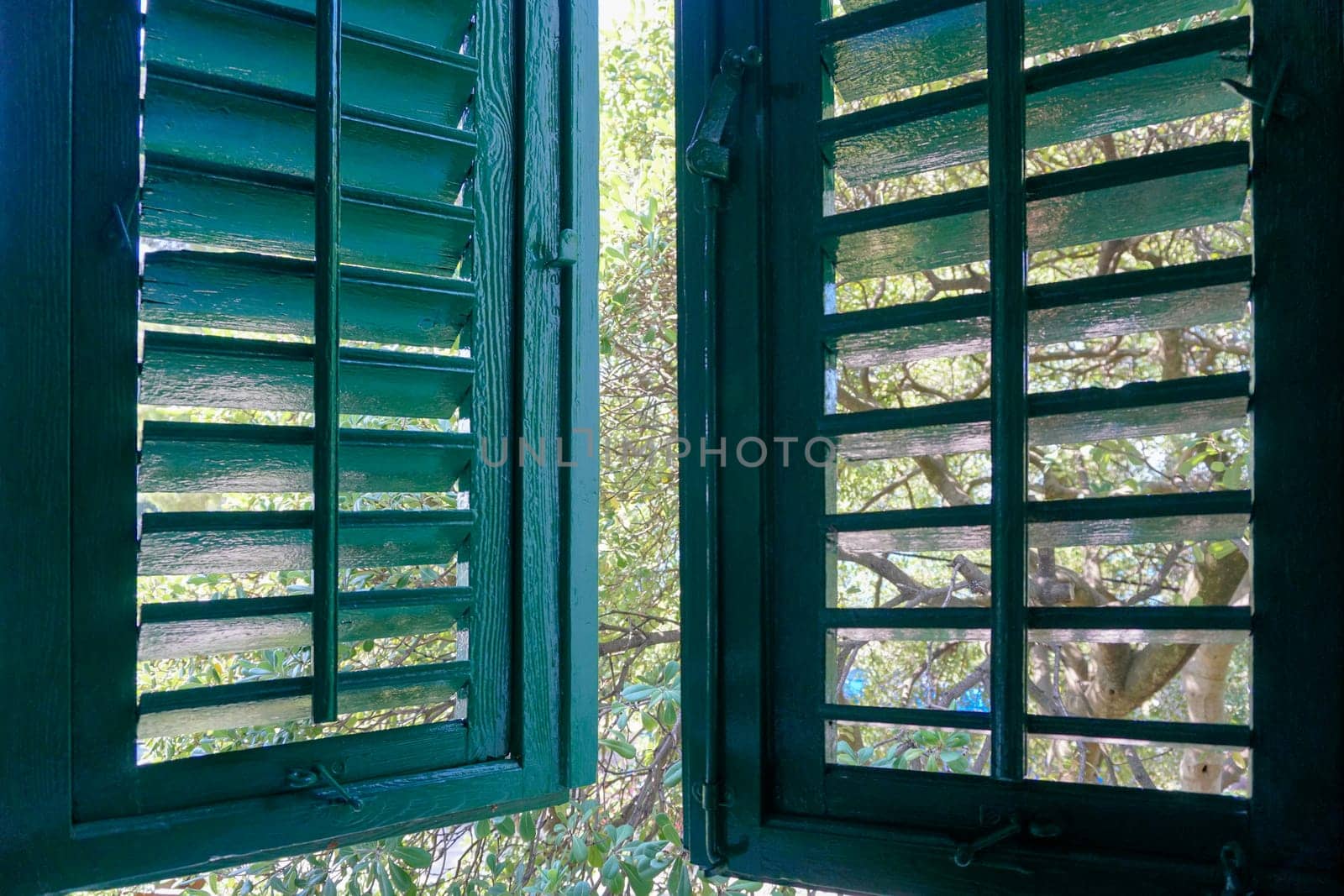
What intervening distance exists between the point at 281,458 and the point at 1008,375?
661 millimetres

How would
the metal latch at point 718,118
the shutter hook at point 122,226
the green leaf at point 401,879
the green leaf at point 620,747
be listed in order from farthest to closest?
the green leaf at point 620,747, the green leaf at point 401,879, the metal latch at point 718,118, the shutter hook at point 122,226

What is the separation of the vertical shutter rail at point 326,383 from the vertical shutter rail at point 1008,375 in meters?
0.58

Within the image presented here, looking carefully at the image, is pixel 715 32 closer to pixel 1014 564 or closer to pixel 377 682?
pixel 1014 564

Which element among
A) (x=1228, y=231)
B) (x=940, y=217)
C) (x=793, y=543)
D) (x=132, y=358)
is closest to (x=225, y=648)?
(x=132, y=358)

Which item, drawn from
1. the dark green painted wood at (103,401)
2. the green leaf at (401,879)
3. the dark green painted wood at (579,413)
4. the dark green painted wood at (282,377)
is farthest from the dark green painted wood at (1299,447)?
the green leaf at (401,879)

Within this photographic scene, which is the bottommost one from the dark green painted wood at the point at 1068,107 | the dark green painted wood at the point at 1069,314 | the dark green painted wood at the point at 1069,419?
the dark green painted wood at the point at 1069,419

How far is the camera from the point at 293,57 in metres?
0.99

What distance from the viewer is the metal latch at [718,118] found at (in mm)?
1040

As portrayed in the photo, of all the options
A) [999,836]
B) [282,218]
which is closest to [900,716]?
[999,836]

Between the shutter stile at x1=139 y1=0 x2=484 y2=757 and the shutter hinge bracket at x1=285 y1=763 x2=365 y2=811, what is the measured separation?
0.17 feet

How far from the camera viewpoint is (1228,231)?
8.67ft

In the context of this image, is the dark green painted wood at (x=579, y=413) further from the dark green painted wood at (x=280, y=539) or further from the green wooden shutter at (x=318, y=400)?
the dark green painted wood at (x=280, y=539)

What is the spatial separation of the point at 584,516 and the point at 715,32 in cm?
53

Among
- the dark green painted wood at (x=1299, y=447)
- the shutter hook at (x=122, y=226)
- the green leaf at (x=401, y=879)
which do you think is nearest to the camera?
the dark green painted wood at (x=1299, y=447)
